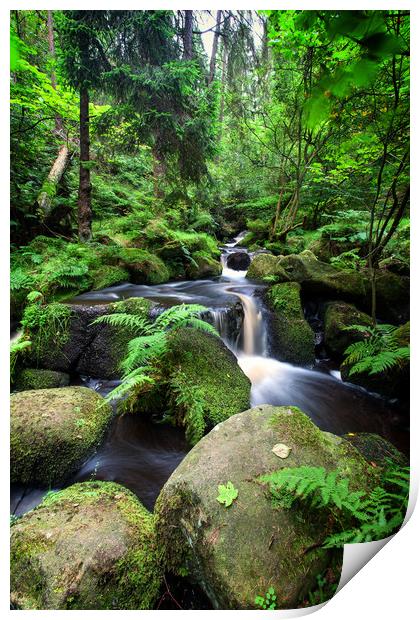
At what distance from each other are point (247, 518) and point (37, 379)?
106 inches

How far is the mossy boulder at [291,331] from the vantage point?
427 centimetres

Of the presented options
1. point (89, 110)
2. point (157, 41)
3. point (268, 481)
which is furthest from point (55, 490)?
point (89, 110)

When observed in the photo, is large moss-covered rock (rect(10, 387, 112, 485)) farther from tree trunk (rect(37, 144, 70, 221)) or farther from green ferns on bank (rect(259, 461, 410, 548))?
tree trunk (rect(37, 144, 70, 221))

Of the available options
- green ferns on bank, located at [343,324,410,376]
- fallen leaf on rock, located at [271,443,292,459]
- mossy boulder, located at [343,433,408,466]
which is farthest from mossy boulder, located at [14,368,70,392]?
green ferns on bank, located at [343,324,410,376]

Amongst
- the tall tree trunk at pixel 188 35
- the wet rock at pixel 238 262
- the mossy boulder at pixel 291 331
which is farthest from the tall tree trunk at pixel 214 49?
the wet rock at pixel 238 262

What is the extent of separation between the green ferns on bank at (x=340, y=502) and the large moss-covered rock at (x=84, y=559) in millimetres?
766

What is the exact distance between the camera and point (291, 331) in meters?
4.40

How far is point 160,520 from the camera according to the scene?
153 cm

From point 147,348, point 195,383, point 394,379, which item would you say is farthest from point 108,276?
point 394,379

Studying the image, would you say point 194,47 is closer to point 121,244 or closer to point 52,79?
point 52,79

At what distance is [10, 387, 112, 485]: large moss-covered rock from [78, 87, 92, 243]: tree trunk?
303cm

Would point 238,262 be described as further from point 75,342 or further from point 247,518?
point 247,518

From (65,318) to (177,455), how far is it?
2115mm

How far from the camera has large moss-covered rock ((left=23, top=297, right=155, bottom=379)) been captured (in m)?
3.25
